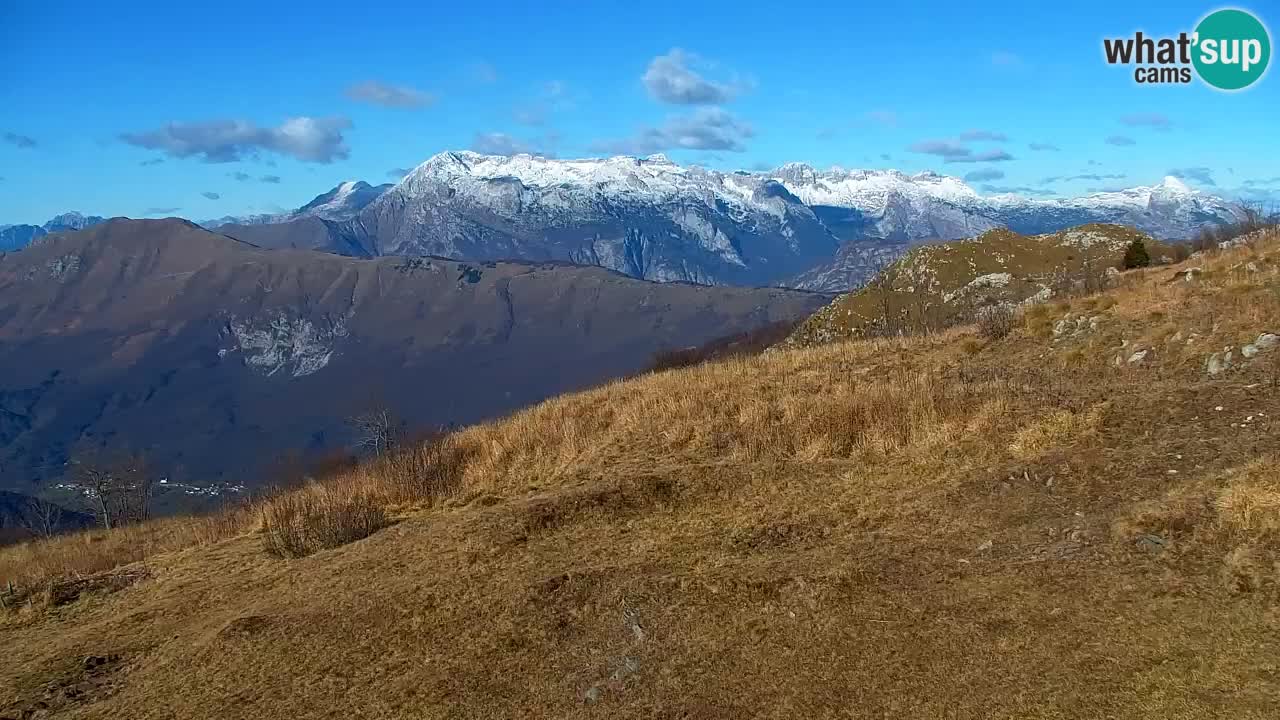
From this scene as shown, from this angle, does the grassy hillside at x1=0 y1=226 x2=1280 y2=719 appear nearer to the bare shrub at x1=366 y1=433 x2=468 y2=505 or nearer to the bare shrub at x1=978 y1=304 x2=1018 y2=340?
the bare shrub at x1=366 y1=433 x2=468 y2=505

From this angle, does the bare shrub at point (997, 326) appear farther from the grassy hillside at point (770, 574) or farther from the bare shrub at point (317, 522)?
the bare shrub at point (317, 522)

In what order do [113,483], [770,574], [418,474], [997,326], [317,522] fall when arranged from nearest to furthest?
1. [770,574]
2. [317,522]
3. [418,474]
4. [997,326]
5. [113,483]

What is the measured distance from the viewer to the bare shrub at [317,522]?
1221 cm

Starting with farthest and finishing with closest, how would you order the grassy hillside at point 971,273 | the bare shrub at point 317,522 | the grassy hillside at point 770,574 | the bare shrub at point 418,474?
1. the grassy hillside at point 971,273
2. the bare shrub at point 418,474
3. the bare shrub at point 317,522
4. the grassy hillside at point 770,574

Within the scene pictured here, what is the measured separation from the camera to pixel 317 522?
1275 centimetres

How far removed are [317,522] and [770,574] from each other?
716 centimetres

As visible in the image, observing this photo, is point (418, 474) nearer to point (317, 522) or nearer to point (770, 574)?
point (317, 522)

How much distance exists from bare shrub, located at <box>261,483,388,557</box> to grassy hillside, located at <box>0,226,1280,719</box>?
70 millimetres

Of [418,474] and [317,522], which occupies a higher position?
[418,474]

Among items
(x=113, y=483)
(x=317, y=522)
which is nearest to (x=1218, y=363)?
(x=317, y=522)

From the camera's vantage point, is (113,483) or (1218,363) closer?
(1218,363)

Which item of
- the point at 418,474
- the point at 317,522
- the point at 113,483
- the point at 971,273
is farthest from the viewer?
the point at 971,273

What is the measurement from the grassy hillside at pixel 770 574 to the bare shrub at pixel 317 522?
7 cm

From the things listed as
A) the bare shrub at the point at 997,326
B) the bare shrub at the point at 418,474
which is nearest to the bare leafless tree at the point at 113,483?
the bare shrub at the point at 418,474
